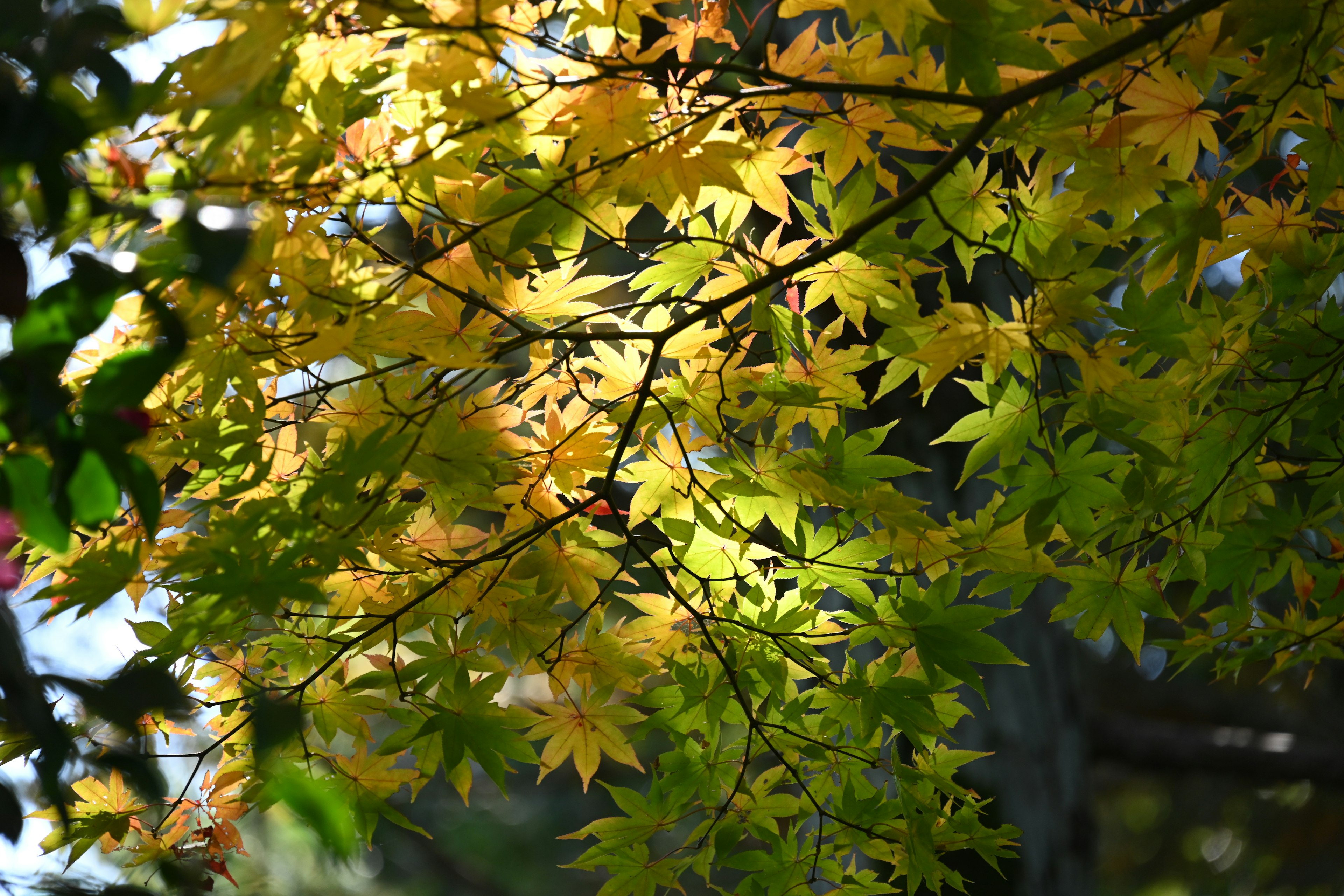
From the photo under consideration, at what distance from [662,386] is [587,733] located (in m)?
0.42

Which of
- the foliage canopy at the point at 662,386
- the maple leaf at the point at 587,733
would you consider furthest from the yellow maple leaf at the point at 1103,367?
the maple leaf at the point at 587,733

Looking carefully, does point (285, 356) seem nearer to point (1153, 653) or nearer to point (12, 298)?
point (12, 298)

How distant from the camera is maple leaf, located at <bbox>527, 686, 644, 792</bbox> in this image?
1019mm

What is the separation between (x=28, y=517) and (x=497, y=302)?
52 cm

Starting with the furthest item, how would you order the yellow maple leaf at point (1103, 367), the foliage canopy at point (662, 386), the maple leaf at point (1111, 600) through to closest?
1. the maple leaf at point (1111, 600)
2. the yellow maple leaf at point (1103, 367)
3. the foliage canopy at point (662, 386)

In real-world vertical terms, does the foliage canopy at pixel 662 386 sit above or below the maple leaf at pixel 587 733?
above

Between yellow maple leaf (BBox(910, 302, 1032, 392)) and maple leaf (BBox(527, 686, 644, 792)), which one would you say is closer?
yellow maple leaf (BBox(910, 302, 1032, 392))

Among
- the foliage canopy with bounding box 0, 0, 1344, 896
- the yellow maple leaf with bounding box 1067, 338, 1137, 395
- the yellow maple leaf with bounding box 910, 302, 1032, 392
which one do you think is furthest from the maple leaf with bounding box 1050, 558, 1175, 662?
the yellow maple leaf with bounding box 910, 302, 1032, 392

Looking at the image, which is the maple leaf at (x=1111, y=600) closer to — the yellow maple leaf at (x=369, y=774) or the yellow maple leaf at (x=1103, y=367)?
the yellow maple leaf at (x=1103, y=367)

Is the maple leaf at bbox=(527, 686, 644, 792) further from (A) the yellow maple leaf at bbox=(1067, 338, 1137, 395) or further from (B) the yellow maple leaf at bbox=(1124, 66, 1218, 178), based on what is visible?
(B) the yellow maple leaf at bbox=(1124, 66, 1218, 178)

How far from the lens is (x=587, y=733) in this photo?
3.40 feet

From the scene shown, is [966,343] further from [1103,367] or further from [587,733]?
[587,733]

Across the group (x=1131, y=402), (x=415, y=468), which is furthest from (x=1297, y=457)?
(x=415, y=468)

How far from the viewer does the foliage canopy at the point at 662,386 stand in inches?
25.8
